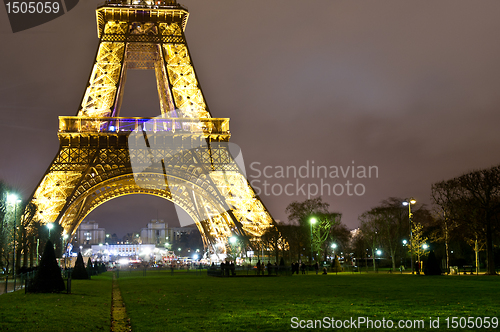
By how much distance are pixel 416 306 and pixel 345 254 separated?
105 meters

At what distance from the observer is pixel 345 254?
4601 inches

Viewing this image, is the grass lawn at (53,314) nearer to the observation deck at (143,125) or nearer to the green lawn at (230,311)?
the green lawn at (230,311)

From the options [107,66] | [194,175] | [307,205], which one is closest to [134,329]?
[194,175]

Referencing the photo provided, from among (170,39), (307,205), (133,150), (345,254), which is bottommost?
(345,254)

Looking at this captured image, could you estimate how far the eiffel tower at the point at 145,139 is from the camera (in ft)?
159

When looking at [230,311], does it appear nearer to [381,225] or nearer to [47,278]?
[47,278]

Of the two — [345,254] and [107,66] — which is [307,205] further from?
[345,254]

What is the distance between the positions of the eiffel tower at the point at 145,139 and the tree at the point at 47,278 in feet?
88.0

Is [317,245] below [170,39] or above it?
below

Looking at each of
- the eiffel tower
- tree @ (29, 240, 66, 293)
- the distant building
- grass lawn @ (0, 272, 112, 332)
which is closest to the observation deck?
the eiffel tower

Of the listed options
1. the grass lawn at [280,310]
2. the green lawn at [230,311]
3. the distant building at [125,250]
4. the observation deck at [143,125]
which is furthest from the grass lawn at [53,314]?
the distant building at [125,250]

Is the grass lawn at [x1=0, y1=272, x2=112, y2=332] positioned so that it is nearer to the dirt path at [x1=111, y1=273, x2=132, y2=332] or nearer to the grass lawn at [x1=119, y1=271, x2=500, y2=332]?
the dirt path at [x1=111, y1=273, x2=132, y2=332]

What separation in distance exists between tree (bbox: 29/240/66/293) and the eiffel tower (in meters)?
26.8

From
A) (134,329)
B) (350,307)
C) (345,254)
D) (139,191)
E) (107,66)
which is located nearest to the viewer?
(134,329)
